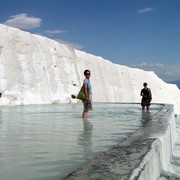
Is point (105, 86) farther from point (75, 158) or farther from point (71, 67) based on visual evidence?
point (75, 158)

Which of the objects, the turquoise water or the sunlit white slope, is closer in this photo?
the turquoise water

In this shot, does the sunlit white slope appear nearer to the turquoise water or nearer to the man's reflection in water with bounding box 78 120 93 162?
the man's reflection in water with bounding box 78 120 93 162

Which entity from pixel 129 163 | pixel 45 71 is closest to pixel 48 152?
pixel 129 163

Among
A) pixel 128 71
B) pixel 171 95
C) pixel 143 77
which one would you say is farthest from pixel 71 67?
pixel 171 95

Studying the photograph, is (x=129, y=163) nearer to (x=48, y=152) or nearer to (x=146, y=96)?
(x=48, y=152)

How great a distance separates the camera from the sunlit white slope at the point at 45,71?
77.5ft

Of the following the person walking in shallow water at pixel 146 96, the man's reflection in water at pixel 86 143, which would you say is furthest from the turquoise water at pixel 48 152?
the person walking in shallow water at pixel 146 96

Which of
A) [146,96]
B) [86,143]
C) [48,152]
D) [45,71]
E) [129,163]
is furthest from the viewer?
[45,71]

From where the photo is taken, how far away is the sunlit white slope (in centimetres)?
2361

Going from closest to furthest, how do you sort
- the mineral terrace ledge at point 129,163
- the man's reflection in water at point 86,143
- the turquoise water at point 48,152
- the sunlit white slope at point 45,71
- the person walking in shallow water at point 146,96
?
the mineral terrace ledge at point 129,163
the turquoise water at point 48,152
the man's reflection in water at point 86,143
the person walking in shallow water at point 146,96
the sunlit white slope at point 45,71

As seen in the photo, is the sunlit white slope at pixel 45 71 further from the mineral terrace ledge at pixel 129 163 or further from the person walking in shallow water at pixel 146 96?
the mineral terrace ledge at pixel 129 163

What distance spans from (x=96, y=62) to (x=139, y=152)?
32518 millimetres

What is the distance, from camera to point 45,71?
88.0 feet

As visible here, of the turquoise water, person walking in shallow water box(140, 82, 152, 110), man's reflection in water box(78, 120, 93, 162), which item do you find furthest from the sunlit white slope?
the turquoise water
